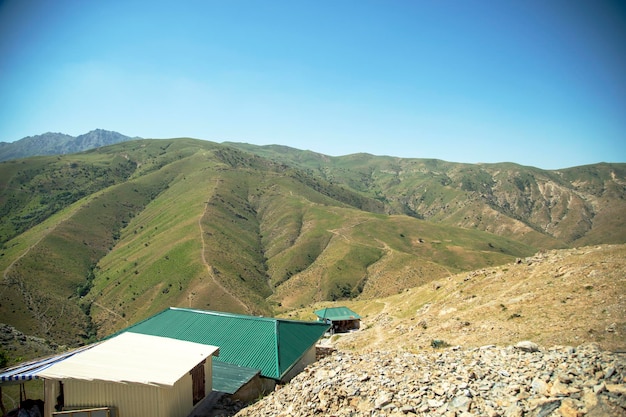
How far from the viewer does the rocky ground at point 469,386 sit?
464 inches

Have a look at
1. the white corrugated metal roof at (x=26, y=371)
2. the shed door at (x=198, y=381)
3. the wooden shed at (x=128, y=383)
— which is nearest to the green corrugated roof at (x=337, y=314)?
the shed door at (x=198, y=381)

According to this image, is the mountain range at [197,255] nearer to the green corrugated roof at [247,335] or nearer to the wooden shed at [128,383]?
the green corrugated roof at [247,335]

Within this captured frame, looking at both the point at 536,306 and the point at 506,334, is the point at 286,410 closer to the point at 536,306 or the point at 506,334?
the point at 506,334

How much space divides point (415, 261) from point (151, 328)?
332ft

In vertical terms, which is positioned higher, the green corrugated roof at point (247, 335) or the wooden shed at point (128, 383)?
the wooden shed at point (128, 383)

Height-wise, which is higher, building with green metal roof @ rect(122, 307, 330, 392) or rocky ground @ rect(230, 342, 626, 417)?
rocky ground @ rect(230, 342, 626, 417)

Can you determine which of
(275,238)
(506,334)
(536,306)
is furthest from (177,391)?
(275,238)

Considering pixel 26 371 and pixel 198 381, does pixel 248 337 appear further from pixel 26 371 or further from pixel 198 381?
pixel 26 371

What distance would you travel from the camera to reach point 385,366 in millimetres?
18141

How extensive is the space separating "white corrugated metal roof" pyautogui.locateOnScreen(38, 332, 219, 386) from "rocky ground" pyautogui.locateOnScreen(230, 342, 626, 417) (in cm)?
415

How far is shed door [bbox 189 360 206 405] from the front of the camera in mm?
19798

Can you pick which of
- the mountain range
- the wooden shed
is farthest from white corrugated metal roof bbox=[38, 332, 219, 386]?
the mountain range

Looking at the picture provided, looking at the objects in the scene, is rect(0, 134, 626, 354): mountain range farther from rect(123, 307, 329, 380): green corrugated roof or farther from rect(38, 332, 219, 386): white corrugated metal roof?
rect(38, 332, 219, 386): white corrugated metal roof

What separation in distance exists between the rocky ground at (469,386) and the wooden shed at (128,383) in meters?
3.30
